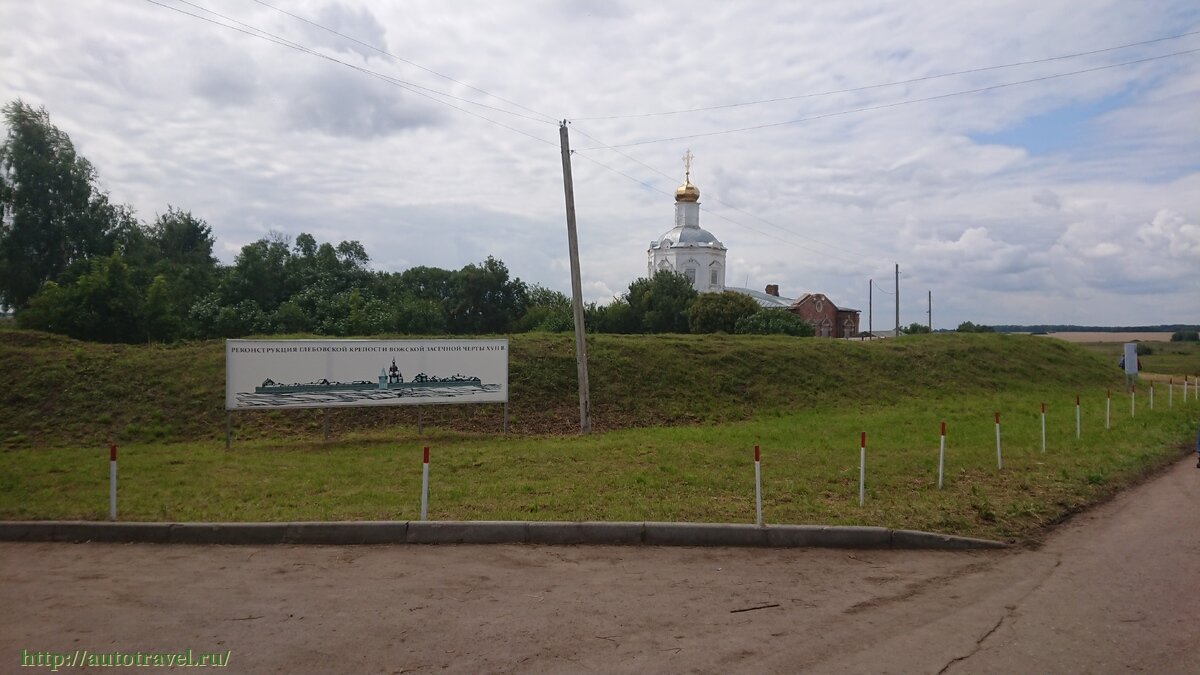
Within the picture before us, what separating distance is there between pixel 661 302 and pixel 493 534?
59428 mm

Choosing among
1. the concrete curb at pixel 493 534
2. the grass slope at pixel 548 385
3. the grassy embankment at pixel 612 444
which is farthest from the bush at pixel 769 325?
the concrete curb at pixel 493 534

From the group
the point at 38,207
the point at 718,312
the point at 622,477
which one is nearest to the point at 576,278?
the point at 622,477

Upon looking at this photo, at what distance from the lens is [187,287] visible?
55.8m

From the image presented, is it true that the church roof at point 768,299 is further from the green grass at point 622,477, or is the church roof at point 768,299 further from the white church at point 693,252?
the green grass at point 622,477

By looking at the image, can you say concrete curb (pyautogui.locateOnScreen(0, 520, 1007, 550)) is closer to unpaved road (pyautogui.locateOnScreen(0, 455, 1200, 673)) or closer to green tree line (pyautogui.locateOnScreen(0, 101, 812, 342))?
unpaved road (pyautogui.locateOnScreen(0, 455, 1200, 673))

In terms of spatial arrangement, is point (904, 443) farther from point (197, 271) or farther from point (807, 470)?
point (197, 271)

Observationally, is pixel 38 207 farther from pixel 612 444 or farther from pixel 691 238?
pixel 691 238

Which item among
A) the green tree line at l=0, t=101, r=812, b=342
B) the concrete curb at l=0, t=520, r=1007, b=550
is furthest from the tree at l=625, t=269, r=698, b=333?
the concrete curb at l=0, t=520, r=1007, b=550

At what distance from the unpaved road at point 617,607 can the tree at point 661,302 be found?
57358 millimetres

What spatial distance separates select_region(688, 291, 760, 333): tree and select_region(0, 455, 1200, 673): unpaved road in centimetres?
5216

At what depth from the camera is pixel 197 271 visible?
60156 mm

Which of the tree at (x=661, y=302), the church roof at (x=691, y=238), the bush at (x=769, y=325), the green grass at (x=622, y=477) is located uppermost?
the church roof at (x=691, y=238)

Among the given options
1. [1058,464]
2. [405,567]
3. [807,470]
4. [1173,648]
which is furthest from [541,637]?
[1058,464]

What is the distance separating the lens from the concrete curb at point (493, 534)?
914 centimetres
